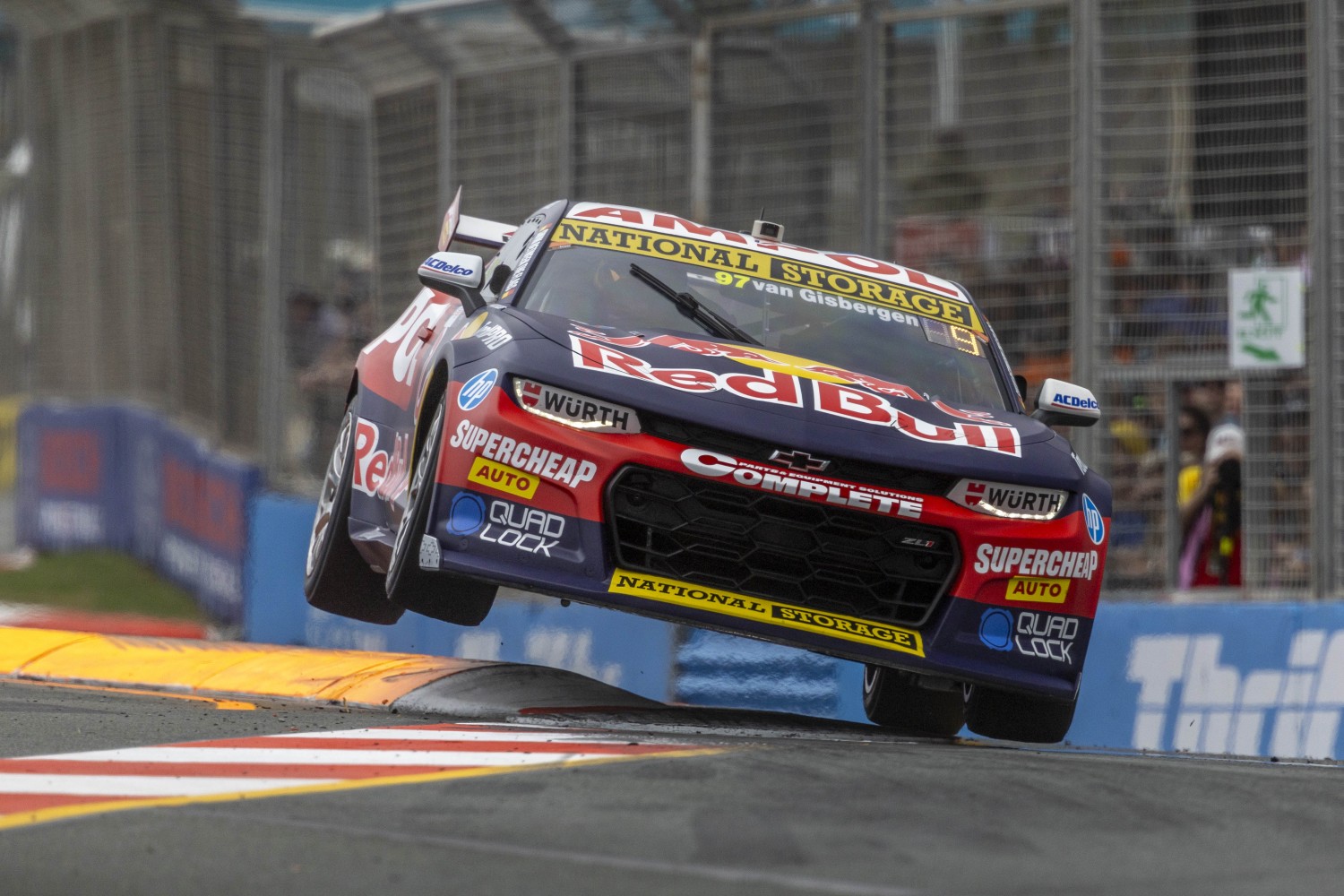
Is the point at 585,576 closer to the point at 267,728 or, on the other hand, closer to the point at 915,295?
the point at 267,728

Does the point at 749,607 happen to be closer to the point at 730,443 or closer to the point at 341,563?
the point at 730,443

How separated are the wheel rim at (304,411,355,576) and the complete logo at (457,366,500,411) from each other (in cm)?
207

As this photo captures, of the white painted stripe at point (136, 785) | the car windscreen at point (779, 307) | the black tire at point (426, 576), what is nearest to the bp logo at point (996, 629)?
the car windscreen at point (779, 307)

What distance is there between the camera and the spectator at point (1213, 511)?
9.87 metres

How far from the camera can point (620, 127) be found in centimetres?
1216

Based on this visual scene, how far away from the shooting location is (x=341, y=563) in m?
8.59

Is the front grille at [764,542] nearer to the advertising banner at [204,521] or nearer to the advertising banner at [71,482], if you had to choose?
the advertising banner at [204,521]

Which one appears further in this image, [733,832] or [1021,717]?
[1021,717]

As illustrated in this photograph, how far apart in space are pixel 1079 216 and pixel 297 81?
7431mm

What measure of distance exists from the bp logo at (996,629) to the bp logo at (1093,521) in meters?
0.42

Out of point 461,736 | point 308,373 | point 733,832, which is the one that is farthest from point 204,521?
point 733,832

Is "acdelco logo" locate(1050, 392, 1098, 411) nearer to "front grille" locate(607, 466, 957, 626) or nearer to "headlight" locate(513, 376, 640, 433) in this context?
"front grille" locate(607, 466, 957, 626)

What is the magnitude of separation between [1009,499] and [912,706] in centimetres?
186

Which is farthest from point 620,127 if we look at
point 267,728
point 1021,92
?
point 267,728
